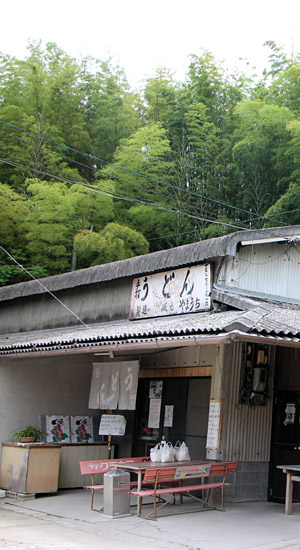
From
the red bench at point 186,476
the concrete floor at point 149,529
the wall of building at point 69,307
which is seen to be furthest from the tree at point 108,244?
the red bench at point 186,476

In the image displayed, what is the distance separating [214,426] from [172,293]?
2.96 metres

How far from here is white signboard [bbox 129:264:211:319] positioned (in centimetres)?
1092

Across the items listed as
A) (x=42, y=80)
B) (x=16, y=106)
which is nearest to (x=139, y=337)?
(x=16, y=106)

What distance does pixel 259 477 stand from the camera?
10.2 meters

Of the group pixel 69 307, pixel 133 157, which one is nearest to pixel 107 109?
pixel 133 157

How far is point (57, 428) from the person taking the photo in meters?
12.1

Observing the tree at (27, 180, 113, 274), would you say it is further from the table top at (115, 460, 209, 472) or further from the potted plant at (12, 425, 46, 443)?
the table top at (115, 460, 209, 472)

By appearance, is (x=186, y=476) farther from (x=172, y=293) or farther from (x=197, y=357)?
(x=172, y=293)

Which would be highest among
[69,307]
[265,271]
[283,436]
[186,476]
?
[265,271]

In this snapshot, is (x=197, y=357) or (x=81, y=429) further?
(x=81, y=429)

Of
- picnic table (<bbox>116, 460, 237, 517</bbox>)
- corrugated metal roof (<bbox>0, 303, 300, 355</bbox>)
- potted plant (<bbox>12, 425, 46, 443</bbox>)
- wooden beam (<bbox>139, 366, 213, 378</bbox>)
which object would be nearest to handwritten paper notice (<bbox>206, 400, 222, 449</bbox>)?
picnic table (<bbox>116, 460, 237, 517</bbox>)

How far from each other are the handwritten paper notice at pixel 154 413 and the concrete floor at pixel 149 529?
8.07 ft

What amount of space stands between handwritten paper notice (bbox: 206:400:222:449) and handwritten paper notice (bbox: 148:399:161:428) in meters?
2.21

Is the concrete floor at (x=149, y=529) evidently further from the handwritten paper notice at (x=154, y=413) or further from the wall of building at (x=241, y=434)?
the handwritten paper notice at (x=154, y=413)
